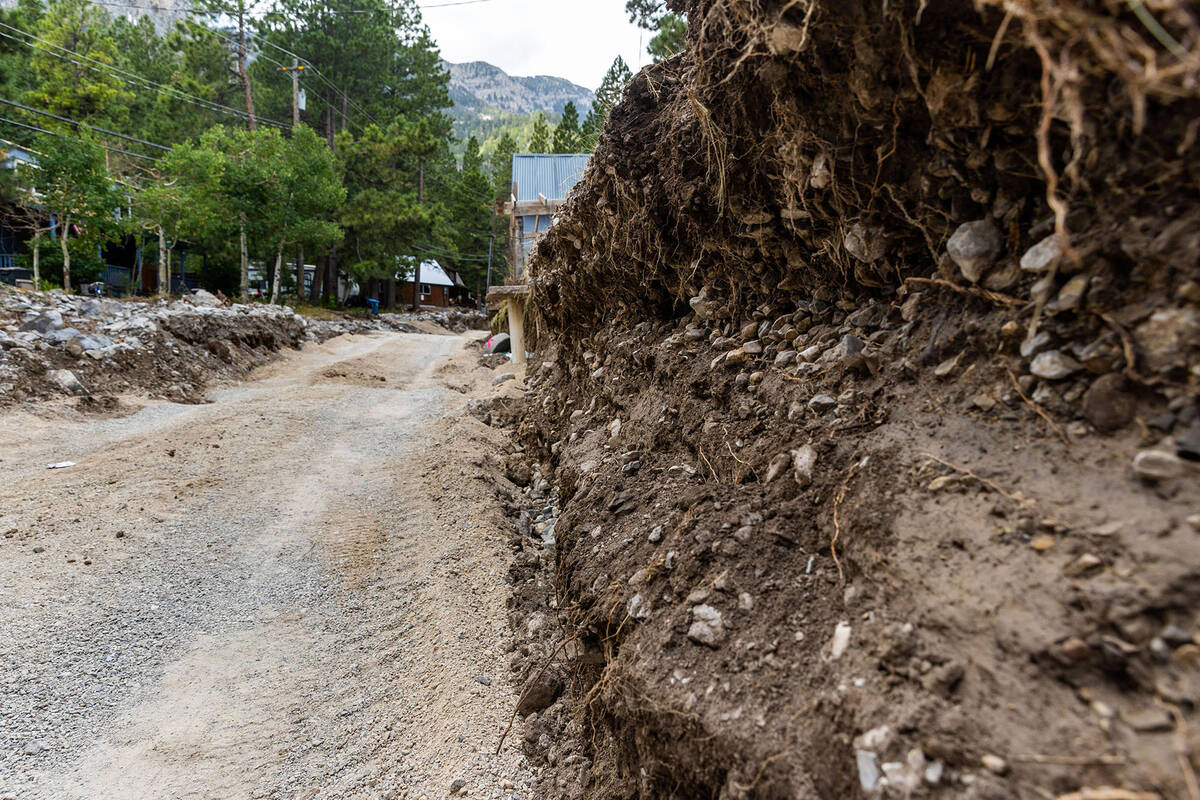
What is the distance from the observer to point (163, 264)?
2339 centimetres

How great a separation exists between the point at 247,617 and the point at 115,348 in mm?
9160

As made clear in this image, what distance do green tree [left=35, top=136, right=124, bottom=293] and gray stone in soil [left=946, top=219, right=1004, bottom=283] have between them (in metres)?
22.6

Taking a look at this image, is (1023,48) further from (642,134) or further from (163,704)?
(163,704)

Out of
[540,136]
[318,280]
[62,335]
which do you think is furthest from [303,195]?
[540,136]

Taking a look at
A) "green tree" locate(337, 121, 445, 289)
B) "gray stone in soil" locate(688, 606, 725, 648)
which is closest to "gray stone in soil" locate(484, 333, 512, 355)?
"green tree" locate(337, 121, 445, 289)

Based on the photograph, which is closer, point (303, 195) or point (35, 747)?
point (35, 747)

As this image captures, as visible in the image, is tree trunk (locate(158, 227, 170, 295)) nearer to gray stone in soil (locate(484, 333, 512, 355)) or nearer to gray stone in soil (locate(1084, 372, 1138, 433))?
gray stone in soil (locate(484, 333, 512, 355))

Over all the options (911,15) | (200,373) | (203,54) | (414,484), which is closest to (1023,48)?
(911,15)

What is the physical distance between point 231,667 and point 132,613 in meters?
1.16

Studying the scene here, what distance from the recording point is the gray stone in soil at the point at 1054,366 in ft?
5.73

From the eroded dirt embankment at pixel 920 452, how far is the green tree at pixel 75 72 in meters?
29.6

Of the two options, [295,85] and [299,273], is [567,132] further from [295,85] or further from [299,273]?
[299,273]

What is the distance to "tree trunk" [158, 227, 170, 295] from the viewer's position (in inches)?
843

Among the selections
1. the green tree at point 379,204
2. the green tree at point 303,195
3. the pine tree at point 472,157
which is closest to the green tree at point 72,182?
the green tree at point 303,195
